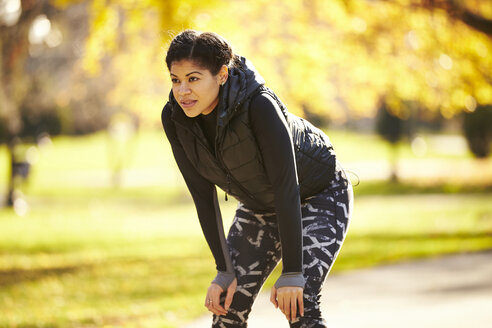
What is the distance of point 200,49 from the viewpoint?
2.60m

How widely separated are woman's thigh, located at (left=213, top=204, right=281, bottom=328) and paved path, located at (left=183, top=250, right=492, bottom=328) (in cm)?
236

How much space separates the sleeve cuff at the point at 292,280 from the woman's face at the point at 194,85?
727 mm

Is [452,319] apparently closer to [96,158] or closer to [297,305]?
[297,305]

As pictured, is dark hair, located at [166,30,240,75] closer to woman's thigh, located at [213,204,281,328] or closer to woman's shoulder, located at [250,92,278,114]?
woman's shoulder, located at [250,92,278,114]

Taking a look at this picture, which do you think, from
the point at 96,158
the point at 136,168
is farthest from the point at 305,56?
the point at 96,158

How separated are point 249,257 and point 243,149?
562 mm

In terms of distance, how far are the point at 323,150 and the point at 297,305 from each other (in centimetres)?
71

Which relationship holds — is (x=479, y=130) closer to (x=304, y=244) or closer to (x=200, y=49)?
(x=304, y=244)

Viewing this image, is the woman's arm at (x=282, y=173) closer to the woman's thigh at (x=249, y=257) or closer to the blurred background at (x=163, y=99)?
the woman's thigh at (x=249, y=257)

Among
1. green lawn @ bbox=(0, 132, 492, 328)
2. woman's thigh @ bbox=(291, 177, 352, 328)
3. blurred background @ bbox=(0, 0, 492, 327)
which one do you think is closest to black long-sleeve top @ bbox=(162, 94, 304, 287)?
woman's thigh @ bbox=(291, 177, 352, 328)

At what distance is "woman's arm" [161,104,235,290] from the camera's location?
2.92m

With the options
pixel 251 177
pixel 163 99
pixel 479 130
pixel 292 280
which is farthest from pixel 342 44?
pixel 479 130

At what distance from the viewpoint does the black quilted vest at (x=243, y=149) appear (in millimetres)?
2633

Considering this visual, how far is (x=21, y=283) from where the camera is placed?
25.8ft
